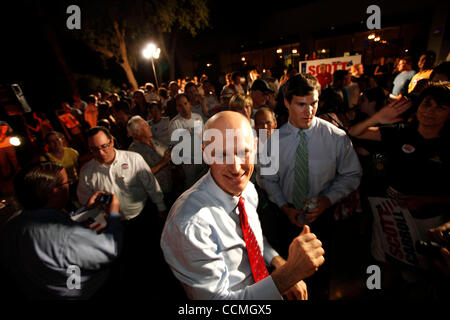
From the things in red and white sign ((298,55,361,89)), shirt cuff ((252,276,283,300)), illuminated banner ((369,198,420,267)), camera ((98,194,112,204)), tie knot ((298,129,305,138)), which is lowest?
illuminated banner ((369,198,420,267))

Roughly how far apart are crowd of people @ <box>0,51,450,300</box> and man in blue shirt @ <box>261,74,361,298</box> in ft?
0.04

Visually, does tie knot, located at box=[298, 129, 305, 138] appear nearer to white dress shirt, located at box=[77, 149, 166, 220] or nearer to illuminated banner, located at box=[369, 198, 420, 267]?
illuminated banner, located at box=[369, 198, 420, 267]

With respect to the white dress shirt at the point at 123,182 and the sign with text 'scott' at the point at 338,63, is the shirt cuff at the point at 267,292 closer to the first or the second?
the white dress shirt at the point at 123,182

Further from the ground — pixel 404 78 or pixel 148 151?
pixel 404 78

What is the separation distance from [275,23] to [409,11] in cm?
834

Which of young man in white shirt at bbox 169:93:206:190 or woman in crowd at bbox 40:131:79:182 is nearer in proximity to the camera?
young man in white shirt at bbox 169:93:206:190

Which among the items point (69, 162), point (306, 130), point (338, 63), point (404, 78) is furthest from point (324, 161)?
point (338, 63)

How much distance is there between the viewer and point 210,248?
1.25 metres

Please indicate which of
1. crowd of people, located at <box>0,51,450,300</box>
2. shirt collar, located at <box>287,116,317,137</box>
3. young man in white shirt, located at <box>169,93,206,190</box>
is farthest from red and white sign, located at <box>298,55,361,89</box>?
shirt collar, located at <box>287,116,317,137</box>

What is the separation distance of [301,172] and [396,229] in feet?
3.70

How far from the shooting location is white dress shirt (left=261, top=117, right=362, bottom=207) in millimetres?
2332

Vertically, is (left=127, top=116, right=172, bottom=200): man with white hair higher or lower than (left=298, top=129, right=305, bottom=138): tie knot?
lower

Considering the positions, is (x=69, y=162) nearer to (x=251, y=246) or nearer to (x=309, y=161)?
(x=251, y=246)

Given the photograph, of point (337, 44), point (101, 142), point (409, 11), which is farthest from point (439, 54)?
point (101, 142)
